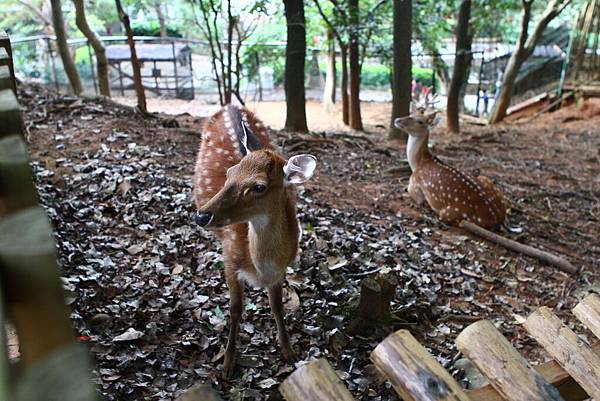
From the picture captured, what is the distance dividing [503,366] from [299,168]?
4.74 feet

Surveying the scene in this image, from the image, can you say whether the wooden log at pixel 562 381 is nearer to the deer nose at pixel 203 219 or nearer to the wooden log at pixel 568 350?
the wooden log at pixel 568 350

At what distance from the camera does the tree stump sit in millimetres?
3279

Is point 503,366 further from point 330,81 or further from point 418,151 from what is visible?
point 330,81

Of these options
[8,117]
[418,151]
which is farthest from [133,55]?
[8,117]

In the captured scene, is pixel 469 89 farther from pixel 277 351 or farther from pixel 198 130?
pixel 277 351

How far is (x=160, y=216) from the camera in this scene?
14.7 feet

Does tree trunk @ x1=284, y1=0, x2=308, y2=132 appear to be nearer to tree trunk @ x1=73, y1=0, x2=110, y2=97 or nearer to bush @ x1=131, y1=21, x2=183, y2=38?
tree trunk @ x1=73, y1=0, x2=110, y2=97

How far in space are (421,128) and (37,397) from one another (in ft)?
20.2

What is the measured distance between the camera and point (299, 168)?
2793 millimetres

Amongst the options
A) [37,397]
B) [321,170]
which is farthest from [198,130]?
[37,397]

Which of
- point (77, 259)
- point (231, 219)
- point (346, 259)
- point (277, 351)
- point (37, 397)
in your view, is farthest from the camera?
point (346, 259)

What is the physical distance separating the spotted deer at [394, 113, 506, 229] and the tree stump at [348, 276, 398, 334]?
244 cm

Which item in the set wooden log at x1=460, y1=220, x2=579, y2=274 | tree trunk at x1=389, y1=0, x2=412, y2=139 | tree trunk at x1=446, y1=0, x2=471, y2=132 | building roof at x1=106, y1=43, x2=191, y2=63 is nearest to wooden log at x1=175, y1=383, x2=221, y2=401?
wooden log at x1=460, y1=220, x2=579, y2=274

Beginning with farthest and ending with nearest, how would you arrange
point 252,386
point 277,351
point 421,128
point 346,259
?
point 421,128, point 346,259, point 277,351, point 252,386
